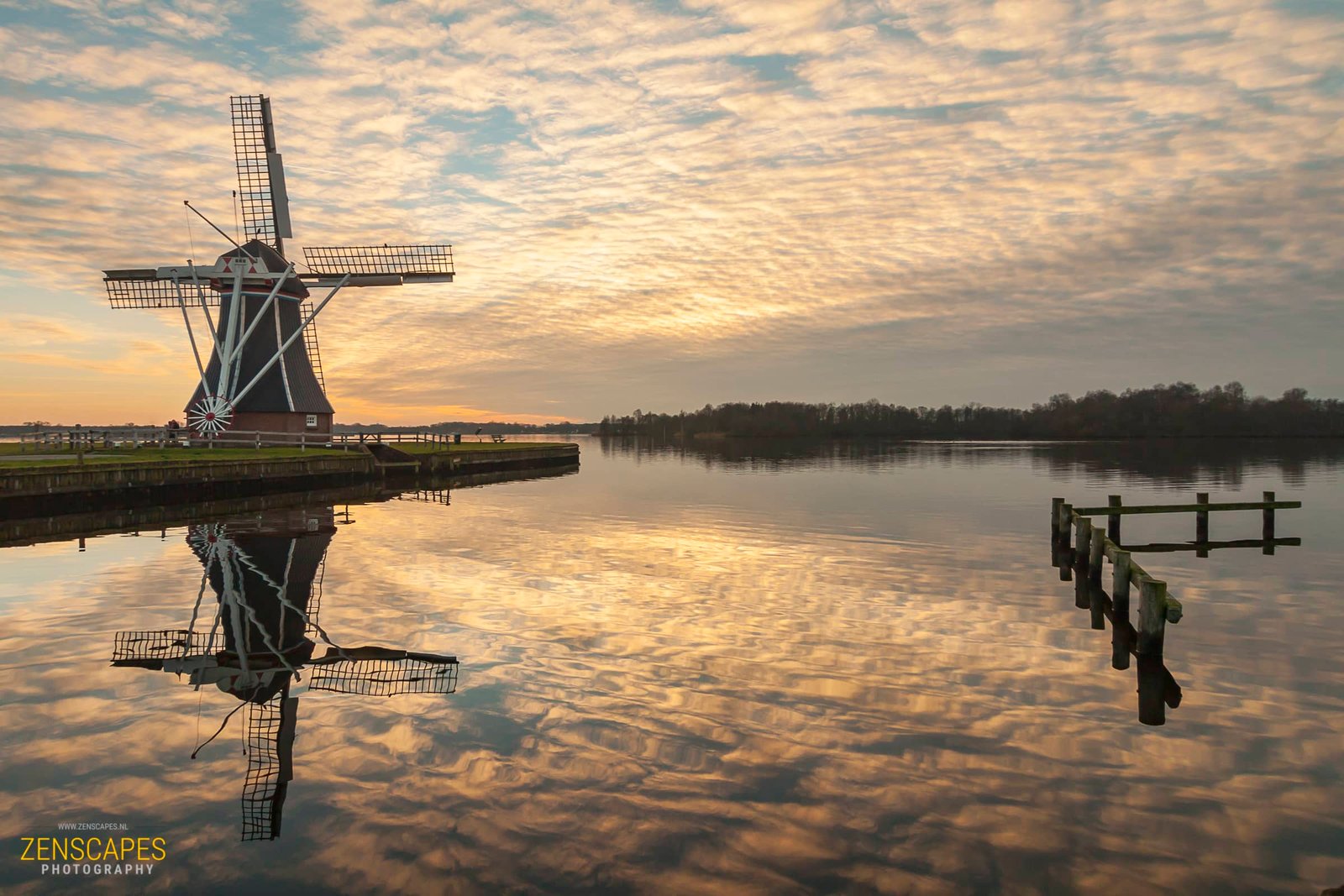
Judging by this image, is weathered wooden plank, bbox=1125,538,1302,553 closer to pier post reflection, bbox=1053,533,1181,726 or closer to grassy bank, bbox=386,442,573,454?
pier post reflection, bbox=1053,533,1181,726

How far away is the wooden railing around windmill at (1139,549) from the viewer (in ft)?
44.7

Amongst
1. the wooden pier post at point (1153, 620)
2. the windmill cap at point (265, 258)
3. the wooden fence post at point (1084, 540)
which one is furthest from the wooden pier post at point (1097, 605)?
the windmill cap at point (265, 258)

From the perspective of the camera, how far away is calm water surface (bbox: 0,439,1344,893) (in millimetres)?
7180

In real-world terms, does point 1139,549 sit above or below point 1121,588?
below

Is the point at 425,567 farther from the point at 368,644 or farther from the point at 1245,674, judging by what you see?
the point at 1245,674

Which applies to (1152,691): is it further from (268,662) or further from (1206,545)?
(1206,545)

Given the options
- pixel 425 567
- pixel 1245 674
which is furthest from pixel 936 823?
pixel 425 567

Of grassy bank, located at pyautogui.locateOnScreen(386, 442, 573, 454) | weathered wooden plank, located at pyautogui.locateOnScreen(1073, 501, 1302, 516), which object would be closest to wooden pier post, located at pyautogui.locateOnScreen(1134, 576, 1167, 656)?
weathered wooden plank, located at pyautogui.locateOnScreen(1073, 501, 1302, 516)

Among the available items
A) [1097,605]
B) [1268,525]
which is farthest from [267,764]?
[1268,525]

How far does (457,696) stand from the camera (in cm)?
1134

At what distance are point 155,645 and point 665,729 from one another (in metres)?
8.85

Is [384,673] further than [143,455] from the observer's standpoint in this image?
No

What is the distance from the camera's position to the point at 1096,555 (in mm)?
19969

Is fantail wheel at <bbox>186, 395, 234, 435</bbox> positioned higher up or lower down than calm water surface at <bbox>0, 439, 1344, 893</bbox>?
A: higher up
